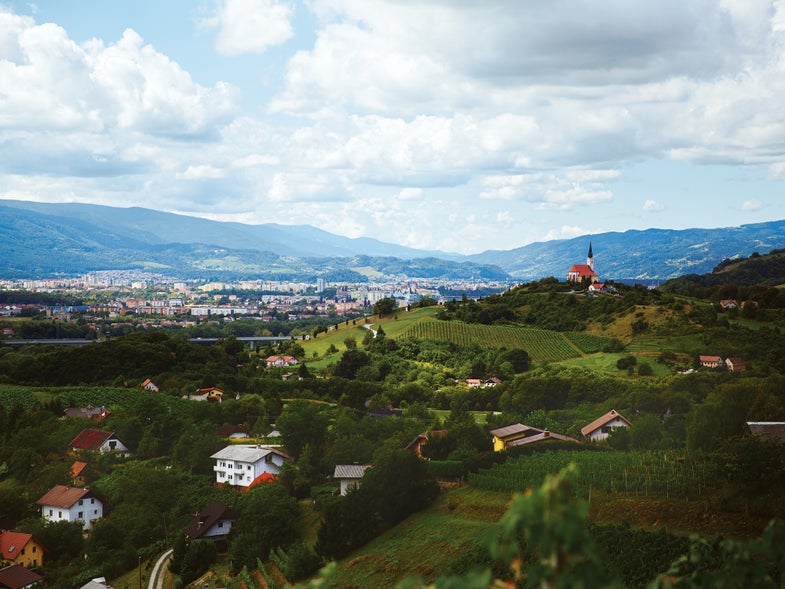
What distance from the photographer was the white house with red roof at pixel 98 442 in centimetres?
3666

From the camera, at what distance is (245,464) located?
3136 centimetres

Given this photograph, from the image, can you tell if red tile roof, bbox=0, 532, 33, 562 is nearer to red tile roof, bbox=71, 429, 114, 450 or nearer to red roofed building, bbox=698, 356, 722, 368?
red tile roof, bbox=71, 429, 114, 450

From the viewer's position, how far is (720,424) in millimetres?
25516

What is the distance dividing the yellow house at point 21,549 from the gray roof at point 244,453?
812cm

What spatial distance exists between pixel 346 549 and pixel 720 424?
13.2 metres

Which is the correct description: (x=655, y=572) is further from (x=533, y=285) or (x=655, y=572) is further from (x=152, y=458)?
(x=533, y=285)

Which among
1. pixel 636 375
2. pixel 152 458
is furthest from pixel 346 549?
pixel 636 375

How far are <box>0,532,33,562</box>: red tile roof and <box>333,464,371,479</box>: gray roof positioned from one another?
10503 millimetres

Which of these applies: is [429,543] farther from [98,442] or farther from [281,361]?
[281,361]

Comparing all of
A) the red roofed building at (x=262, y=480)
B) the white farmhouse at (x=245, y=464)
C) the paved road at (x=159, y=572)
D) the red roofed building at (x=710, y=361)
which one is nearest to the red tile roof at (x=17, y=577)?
the paved road at (x=159, y=572)

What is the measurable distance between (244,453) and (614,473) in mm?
16149

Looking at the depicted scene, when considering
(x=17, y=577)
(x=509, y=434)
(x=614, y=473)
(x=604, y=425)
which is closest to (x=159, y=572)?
(x=17, y=577)

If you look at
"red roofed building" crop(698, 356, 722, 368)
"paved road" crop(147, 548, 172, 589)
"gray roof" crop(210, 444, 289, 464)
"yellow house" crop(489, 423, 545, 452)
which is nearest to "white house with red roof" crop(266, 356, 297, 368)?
"gray roof" crop(210, 444, 289, 464)

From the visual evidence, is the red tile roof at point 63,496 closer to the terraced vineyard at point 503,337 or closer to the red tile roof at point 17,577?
the red tile roof at point 17,577
